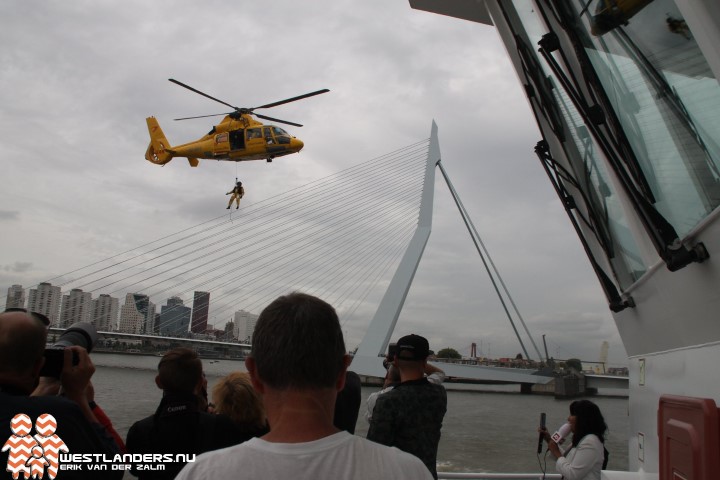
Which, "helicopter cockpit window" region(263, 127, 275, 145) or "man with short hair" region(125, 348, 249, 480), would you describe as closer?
"man with short hair" region(125, 348, 249, 480)

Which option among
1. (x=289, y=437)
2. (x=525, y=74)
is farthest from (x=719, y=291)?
(x=525, y=74)

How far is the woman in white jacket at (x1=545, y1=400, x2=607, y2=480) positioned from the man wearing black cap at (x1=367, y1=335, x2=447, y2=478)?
905 mm

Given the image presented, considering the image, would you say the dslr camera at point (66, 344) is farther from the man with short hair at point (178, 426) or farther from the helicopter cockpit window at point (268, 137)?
the helicopter cockpit window at point (268, 137)

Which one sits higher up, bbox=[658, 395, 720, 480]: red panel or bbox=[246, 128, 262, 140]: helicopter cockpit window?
bbox=[246, 128, 262, 140]: helicopter cockpit window

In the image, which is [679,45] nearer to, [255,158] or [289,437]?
[289,437]

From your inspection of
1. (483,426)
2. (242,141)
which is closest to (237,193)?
(242,141)

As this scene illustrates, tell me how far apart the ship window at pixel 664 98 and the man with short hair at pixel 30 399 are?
5.47ft

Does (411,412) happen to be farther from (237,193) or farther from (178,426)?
(237,193)

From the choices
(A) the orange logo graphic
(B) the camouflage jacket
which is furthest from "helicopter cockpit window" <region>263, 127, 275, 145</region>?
(A) the orange logo graphic

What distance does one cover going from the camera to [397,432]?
7.18 ft

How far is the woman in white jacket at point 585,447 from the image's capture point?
2.74 meters

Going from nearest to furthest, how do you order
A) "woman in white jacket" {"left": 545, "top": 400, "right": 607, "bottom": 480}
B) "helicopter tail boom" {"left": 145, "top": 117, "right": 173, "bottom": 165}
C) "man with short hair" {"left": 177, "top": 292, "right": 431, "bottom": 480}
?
"man with short hair" {"left": 177, "top": 292, "right": 431, "bottom": 480}
"woman in white jacket" {"left": 545, "top": 400, "right": 607, "bottom": 480}
"helicopter tail boom" {"left": 145, "top": 117, "right": 173, "bottom": 165}

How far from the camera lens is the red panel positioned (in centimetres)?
112

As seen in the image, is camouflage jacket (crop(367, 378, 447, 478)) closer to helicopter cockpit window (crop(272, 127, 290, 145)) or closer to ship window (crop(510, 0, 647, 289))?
ship window (crop(510, 0, 647, 289))
